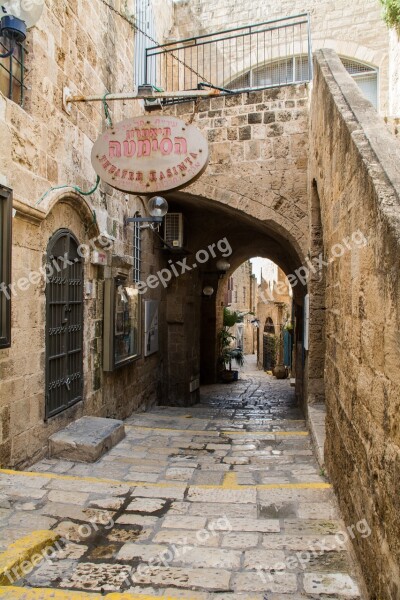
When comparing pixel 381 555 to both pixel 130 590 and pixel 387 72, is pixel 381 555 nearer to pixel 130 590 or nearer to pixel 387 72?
pixel 130 590

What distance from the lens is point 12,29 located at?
3.56 m

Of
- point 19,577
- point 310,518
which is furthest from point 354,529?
point 19,577

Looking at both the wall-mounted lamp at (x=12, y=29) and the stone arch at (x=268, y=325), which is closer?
the wall-mounted lamp at (x=12, y=29)

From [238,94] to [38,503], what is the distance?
5.97 meters

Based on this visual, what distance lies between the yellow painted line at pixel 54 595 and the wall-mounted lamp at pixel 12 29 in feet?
11.3

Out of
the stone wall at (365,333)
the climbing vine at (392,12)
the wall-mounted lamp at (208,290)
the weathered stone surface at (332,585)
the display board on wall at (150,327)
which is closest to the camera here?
the stone wall at (365,333)

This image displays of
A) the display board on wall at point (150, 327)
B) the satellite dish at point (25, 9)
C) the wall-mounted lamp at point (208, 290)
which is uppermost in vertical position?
the satellite dish at point (25, 9)

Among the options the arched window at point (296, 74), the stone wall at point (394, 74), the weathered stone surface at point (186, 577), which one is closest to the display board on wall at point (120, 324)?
the weathered stone surface at point (186, 577)

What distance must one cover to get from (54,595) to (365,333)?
1750mm

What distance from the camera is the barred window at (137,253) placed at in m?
7.19

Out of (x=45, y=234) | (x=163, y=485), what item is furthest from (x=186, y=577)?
(x=45, y=234)

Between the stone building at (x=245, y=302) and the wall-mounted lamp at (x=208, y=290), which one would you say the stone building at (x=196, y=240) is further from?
the stone building at (x=245, y=302)

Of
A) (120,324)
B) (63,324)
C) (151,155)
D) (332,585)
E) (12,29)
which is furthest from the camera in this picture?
(120,324)

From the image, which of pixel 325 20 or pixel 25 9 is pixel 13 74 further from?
pixel 325 20
